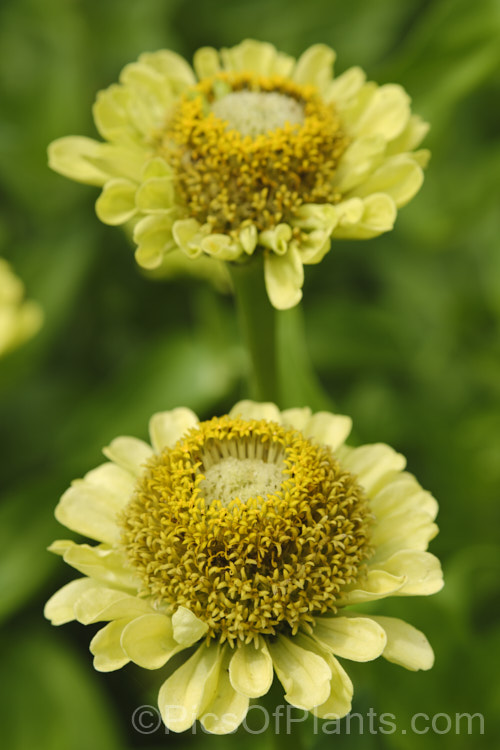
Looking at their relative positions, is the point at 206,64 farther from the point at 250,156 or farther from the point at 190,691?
the point at 190,691

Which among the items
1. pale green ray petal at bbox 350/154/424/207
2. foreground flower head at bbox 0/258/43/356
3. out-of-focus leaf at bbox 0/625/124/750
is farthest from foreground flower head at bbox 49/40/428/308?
out-of-focus leaf at bbox 0/625/124/750

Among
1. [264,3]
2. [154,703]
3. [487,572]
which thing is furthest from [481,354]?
[264,3]

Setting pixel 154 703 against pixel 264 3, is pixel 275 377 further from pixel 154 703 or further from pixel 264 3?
pixel 264 3

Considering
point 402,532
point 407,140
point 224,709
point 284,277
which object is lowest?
point 224,709

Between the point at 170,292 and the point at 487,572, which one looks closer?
the point at 487,572

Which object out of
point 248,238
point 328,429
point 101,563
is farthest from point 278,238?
point 101,563

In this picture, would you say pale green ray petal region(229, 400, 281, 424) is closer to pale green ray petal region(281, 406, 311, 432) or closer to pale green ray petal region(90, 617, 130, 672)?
pale green ray petal region(281, 406, 311, 432)
